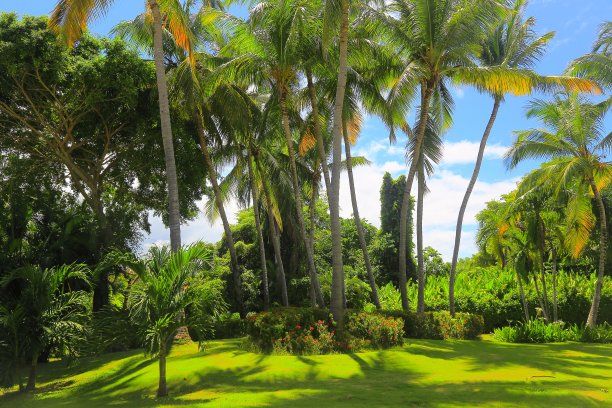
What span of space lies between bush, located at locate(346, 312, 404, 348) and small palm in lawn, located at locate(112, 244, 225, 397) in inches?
221

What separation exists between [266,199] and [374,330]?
9.55m

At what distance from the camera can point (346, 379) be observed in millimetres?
10422

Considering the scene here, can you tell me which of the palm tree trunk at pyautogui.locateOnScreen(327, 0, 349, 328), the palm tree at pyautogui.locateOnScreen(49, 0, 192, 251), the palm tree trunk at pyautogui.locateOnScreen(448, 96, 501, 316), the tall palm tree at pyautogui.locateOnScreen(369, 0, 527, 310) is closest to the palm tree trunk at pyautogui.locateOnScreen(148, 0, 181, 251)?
the palm tree at pyautogui.locateOnScreen(49, 0, 192, 251)

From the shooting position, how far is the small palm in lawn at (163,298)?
9.09 m

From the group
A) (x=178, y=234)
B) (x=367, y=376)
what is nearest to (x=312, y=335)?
(x=367, y=376)

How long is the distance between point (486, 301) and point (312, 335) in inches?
538

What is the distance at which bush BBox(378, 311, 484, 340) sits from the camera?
17031 millimetres

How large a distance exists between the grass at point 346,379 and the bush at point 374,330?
0.50 m

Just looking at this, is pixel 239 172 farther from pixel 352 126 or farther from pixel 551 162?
pixel 551 162

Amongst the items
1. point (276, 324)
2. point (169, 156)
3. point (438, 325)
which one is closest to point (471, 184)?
point (438, 325)

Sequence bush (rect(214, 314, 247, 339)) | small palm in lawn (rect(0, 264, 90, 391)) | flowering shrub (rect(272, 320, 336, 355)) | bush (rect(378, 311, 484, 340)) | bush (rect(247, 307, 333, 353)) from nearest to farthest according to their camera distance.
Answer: small palm in lawn (rect(0, 264, 90, 391))
flowering shrub (rect(272, 320, 336, 355))
bush (rect(247, 307, 333, 353))
bush (rect(378, 311, 484, 340))
bush (rect(214, 314, 247, 339))

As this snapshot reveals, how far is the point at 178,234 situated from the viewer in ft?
44.7

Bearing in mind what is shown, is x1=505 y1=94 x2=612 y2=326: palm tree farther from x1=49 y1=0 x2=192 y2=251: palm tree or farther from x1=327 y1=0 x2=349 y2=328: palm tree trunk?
x1=49 y1=0 x2=192 y2=251: palm tree

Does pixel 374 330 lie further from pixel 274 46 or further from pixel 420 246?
pixel 274 46
